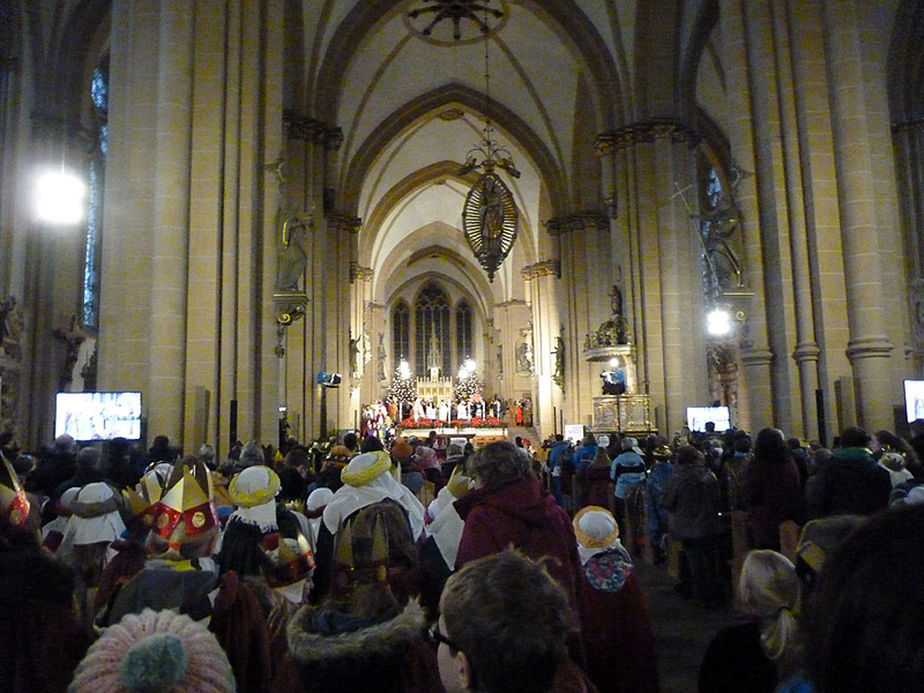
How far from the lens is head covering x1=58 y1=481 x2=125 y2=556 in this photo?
4113 millimetres

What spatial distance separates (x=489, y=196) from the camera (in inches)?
735

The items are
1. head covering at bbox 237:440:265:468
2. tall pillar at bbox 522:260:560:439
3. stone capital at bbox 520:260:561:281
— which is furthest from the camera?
stone capital at bbox 520:260:561:281

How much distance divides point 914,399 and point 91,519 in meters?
8.64

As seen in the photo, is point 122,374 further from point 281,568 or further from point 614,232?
point 614,232

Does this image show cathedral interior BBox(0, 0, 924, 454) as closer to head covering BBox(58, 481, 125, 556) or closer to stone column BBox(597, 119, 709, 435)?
stone column BBox(597, 119, 709, 435)

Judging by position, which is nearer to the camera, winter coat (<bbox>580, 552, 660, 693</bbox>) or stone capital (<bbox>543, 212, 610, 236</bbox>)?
winter coat (<bbox>580, 552, 660, 693</bbox>)

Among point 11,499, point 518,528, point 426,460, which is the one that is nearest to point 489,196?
point 426,460

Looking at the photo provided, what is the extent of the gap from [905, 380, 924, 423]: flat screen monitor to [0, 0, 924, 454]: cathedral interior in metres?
0.23

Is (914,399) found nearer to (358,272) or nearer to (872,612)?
(872,612)

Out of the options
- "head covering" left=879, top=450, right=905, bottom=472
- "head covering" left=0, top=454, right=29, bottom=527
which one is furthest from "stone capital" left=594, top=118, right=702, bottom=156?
"head covering" left=0, top=454, right=29, bottom=527

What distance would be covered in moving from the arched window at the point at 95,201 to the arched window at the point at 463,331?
101 ft

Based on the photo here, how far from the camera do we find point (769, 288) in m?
9.89

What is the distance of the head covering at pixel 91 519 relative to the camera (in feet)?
13.5

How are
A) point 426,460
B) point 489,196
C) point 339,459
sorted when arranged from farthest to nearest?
point 489,196 < point 426,460 < point 339,459
